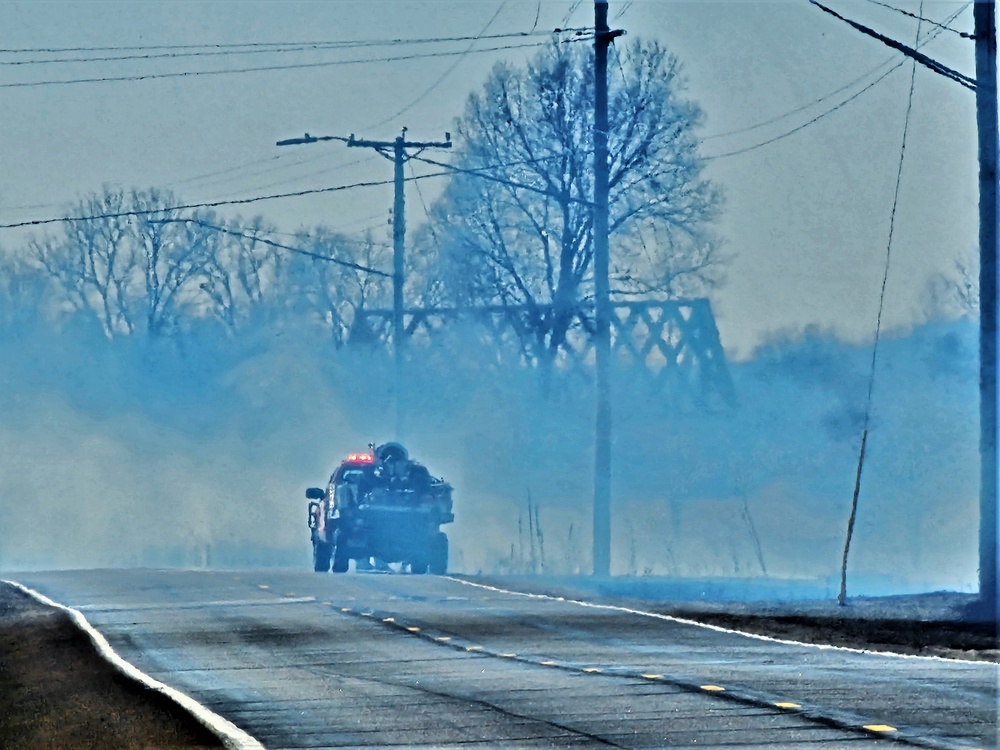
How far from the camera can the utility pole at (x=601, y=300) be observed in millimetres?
43469

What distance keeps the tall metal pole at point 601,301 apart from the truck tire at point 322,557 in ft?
17.1

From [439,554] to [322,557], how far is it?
2.64 metres

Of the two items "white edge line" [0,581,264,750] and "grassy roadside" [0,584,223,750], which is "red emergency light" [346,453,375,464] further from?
"grassy roadside" [0,584,223,750]

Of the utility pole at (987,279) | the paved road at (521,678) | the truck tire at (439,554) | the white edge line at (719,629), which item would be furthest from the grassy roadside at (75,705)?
the truck tire at (439,554)

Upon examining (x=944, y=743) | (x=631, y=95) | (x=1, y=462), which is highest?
(x=631, y=95)

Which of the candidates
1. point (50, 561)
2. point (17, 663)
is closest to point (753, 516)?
point (50, 561)

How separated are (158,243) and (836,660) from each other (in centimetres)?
6731

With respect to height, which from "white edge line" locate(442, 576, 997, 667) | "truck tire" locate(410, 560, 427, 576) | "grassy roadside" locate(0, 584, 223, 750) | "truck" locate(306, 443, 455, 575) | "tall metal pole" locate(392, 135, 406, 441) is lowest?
"grassy roadside" locate(0, 584, 223, 750)

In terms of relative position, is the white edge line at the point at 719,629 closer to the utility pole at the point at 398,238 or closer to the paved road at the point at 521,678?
the paved road at the point at 521,678

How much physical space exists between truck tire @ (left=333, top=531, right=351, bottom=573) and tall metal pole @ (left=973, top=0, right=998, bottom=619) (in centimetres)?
1663

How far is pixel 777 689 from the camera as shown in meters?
19.0

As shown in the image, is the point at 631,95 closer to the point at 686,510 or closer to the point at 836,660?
the point at 686,510

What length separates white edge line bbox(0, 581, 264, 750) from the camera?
16328 mm

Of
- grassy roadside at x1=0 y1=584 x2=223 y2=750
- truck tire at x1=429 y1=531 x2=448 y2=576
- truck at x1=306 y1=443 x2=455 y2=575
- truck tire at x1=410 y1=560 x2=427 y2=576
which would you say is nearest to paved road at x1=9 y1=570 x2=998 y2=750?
grassy roadside at x1=0 y1=584 x2=223 y2=750
